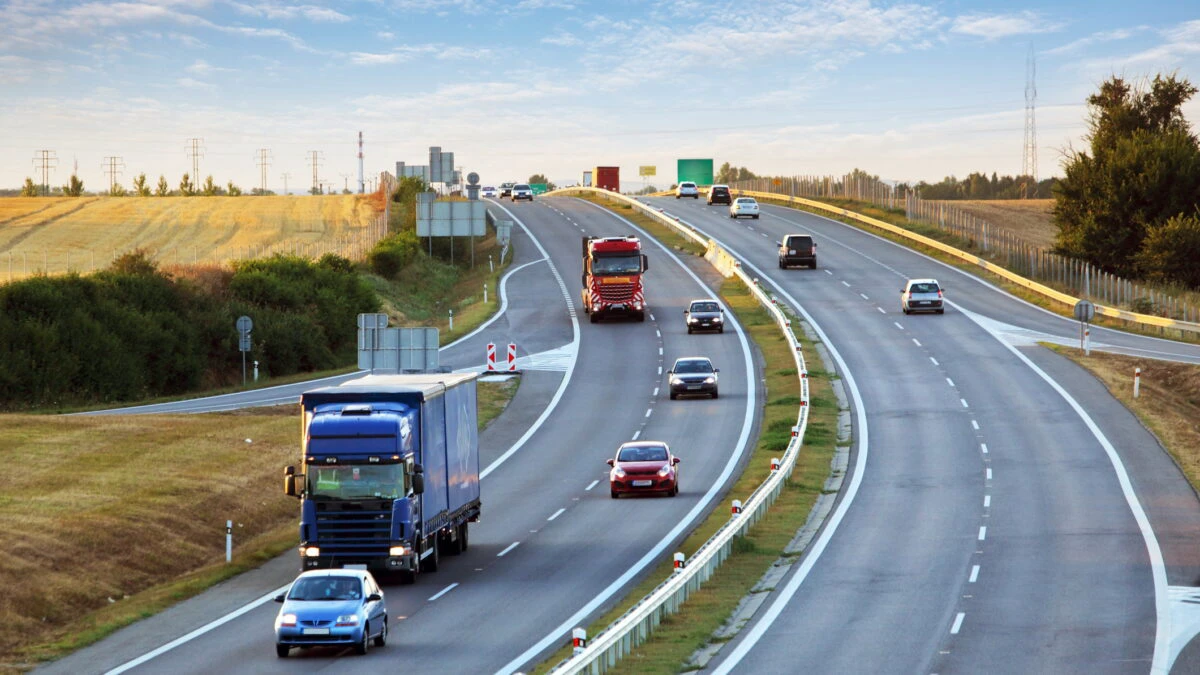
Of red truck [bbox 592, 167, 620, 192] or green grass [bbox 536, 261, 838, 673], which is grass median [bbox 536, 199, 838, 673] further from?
red truck [bbox 592, 167, 620, 192]

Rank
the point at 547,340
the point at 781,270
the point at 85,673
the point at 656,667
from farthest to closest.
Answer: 1. the point at 781,270
2. the point at 547,340
3. the point at 85,673
4. the point at 656,667

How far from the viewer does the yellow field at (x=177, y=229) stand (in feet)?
339

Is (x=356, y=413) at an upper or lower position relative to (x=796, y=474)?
upper

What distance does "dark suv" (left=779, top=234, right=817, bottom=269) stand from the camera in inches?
3398

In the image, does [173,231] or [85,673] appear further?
[173,231]

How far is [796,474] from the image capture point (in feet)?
132

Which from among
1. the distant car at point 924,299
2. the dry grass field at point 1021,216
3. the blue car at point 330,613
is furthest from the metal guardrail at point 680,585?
the dry grass field at point 1021,216

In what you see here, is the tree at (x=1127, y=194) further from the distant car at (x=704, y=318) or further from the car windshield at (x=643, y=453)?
the car windshield at (x=643, y=453)

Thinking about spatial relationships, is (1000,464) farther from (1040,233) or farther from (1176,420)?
(1040,233)

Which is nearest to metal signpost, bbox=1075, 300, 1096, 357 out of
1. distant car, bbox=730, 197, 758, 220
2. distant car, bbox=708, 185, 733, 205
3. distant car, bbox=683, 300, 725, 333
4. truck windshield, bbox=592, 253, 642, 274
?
distant car, bbox=683, 300, 725, 333

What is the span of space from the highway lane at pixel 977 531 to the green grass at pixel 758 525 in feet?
3.29

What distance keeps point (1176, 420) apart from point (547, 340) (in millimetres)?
29325

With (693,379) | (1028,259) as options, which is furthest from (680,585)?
(1028,259)

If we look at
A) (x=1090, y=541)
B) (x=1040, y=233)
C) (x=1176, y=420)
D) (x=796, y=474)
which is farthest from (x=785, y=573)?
(x=1040, y=233)
